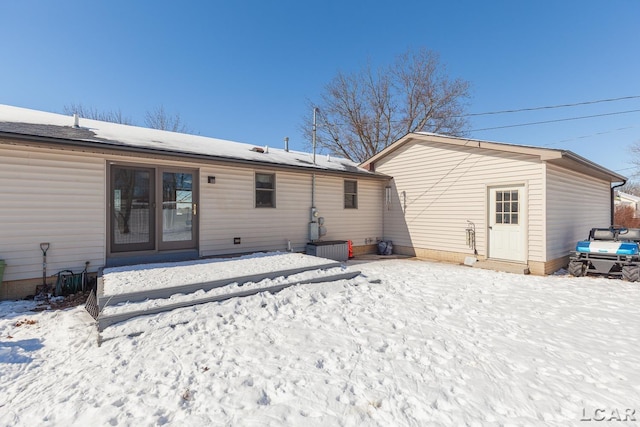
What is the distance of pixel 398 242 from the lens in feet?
35.3

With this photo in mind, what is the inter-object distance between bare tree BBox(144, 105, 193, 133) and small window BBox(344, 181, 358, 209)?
17865mm

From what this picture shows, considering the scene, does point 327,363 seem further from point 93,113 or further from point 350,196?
point 93,113

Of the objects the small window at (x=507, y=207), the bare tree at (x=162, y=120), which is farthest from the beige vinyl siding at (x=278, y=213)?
the bare tree at (x=162, y=120)

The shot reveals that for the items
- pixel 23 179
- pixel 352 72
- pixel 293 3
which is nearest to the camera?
pixel 23 179

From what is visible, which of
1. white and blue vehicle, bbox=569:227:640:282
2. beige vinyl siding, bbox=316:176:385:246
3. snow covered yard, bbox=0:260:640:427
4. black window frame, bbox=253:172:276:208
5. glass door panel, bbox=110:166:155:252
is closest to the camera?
snow covered yard, bbox=0:260:640:427

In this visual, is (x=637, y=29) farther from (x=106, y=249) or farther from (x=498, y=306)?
(x=106, y=249)

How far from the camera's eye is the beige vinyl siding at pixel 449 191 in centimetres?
764

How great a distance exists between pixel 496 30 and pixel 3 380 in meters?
19.1

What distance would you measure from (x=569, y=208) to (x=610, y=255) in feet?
7.28

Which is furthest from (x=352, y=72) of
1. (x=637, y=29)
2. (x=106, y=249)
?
(x=106, y=249)

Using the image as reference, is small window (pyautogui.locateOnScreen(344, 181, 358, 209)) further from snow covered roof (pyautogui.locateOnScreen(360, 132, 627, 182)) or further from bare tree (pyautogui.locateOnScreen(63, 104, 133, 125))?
bare tree (pyautogui.locateOnScreen(63, 104, 133, 125))

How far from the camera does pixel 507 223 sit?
815cm

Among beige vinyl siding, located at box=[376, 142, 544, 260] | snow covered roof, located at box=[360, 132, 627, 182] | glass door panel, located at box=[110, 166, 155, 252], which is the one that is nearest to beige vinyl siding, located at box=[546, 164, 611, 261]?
snow covered roof, located at box=[360, 132, 627, 182]

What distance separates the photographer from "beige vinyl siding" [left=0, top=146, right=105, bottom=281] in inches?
207
